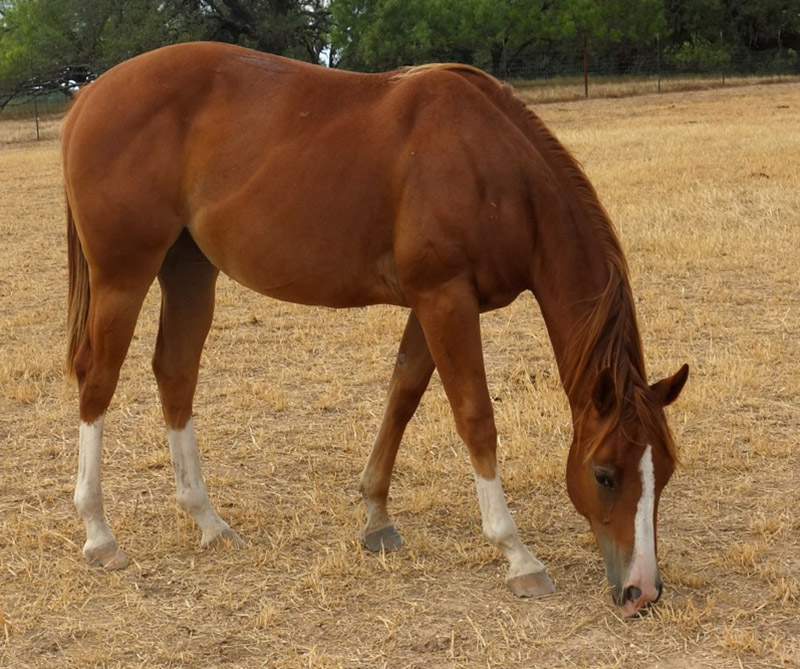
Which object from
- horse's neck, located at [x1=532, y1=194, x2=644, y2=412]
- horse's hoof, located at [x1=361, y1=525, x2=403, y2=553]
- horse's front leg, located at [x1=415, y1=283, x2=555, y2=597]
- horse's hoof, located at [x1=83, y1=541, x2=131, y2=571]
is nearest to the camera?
horse's neck, located at [x1=532, y1=194, x2=644, y2=412]

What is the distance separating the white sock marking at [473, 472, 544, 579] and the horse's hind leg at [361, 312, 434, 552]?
20.1 inches

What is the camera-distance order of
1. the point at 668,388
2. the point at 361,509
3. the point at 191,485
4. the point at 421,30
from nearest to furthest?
the point at 668,388, the point at 191,485, the point at 361,509, the point at 421,30

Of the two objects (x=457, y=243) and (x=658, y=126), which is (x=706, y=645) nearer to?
(x=457, y=243)

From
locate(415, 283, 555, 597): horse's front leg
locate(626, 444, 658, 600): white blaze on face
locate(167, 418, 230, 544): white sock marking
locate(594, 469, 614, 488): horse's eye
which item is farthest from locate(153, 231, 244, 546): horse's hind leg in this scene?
locate(626, 444, 658, 600): white blaze on face

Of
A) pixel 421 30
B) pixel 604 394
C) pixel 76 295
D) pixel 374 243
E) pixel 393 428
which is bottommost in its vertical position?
pixel 393 428

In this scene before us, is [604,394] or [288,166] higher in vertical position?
[288,166]

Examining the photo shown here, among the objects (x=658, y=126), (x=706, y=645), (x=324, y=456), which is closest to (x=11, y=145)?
(x=658, y=126)

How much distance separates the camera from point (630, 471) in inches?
131

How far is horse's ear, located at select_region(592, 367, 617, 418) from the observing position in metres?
3.31

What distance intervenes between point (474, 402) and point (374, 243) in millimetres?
712

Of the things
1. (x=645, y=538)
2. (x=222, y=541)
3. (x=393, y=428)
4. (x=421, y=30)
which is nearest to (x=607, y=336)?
(x=645, y=538)

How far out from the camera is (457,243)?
353 cm

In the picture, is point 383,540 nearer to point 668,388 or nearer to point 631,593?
point 631,593

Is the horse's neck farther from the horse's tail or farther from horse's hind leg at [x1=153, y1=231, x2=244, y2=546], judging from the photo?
the horse's tail
